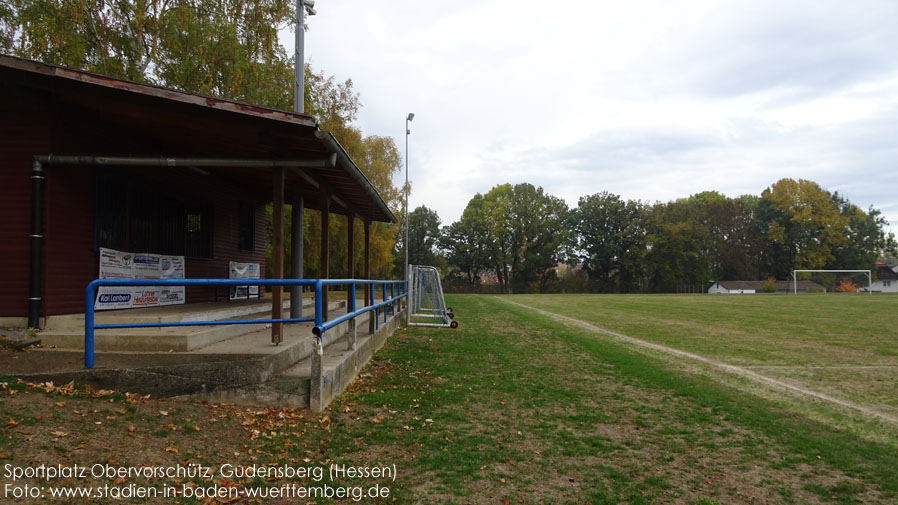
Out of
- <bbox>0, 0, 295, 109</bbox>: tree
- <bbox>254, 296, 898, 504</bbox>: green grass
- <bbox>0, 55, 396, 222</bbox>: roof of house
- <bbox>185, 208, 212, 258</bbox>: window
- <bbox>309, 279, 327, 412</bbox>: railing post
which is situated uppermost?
<bbox>0, 0, 295, 109</bbox>: tree

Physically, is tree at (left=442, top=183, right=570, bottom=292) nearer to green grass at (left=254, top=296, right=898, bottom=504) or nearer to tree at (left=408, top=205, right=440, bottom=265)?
tree at (left=408, top=205, right=440, bottom=265)

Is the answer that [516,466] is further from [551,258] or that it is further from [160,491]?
[551,258]

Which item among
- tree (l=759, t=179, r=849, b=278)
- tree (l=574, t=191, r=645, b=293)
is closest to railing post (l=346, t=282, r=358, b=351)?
tree (l=574, t=191, r=645, b=293)

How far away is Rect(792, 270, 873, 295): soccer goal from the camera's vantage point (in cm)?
6956

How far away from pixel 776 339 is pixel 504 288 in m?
58.5

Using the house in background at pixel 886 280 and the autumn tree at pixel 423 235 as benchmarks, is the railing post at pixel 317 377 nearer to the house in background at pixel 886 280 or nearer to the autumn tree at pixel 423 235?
the autumn tree at pixel 423 235

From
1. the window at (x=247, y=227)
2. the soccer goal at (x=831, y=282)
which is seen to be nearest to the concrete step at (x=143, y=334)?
the window at (x=247, y=227)

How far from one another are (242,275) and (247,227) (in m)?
1.21

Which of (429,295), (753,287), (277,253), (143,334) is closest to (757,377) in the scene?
(277,253)

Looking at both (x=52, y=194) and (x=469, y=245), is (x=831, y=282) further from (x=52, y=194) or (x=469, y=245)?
(x=52, y=194)

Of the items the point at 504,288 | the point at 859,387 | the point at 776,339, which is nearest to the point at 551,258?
the point at 504,288

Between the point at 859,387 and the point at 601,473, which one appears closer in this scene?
the point at 601,473

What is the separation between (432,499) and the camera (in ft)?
12.6

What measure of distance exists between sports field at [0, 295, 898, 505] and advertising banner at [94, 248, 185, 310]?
363 cm
